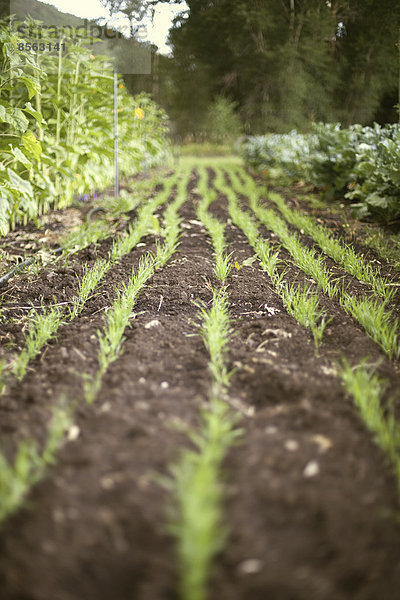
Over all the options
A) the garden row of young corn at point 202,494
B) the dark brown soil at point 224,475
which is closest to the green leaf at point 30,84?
the dark brown soil at point 224,475

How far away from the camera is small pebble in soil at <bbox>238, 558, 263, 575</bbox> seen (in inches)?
31.4

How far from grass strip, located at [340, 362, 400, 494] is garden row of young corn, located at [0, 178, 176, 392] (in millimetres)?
1167

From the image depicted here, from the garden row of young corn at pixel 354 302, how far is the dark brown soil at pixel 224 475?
0.08 meters

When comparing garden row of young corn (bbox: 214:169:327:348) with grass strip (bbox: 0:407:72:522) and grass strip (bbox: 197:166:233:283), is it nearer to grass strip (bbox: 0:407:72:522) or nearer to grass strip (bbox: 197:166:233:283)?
grass strip (bbox: 197:166:233:283)

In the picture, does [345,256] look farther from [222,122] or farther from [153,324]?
[222,122]

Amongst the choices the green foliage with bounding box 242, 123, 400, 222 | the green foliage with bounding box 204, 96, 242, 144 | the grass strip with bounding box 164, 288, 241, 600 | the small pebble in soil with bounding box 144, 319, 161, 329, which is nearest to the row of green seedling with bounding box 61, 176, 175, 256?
the small pebble in soil with bounding box 144, 319, 161, 329

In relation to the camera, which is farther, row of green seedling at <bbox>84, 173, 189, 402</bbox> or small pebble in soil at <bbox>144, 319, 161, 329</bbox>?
small pebble in soil at <bbox>144, 319, 161, 329</bbox>

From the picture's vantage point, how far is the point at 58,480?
3.20ft

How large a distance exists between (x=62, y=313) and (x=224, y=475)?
4.56 feet

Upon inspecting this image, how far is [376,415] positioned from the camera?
3.88ft

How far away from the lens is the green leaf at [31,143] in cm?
258

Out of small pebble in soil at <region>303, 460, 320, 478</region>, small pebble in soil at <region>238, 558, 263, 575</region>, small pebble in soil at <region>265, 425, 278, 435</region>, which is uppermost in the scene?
small pebble in soil at <region>265, 425, 278, 435</region>

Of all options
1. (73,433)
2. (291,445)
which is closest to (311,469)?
(291,445)

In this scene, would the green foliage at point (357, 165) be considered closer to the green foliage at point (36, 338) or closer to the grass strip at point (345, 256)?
the grass strip at point (345, 256)
